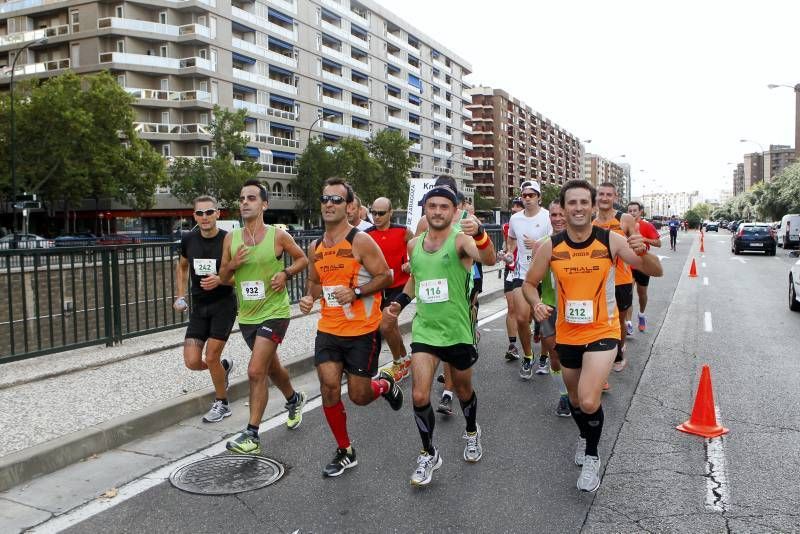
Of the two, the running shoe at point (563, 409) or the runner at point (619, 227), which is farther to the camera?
the runner at point (619, 227)

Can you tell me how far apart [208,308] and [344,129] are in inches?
2534

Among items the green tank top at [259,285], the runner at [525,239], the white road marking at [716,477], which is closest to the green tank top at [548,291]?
the runner at [525,239]

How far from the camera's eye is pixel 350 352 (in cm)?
469

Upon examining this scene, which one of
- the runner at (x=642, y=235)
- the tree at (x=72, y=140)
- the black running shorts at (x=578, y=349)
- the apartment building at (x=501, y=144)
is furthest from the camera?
the apartment building at (x=501, y=144)

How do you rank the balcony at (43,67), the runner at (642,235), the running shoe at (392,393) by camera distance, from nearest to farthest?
the running shoe at (392,393), the runner at (642,235), the balcony at (43,67)

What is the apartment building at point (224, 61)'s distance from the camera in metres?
52.3

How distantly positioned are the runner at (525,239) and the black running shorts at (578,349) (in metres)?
2.71

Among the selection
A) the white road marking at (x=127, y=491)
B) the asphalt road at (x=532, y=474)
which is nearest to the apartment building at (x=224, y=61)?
the asphalt road at (x=532, y=474)

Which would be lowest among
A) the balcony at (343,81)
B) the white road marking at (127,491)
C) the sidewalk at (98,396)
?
the white road marking at (127,491)

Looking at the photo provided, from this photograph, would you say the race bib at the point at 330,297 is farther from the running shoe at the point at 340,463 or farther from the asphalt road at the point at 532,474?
the asphalt road at the point at 532,474

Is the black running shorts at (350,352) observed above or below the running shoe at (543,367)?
above

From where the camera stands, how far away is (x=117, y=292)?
28.4ft

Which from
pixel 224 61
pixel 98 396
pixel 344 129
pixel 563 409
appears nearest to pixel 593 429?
pixel 563 409

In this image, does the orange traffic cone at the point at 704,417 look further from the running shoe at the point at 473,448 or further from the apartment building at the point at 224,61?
the apartment building at the point at 224,61
